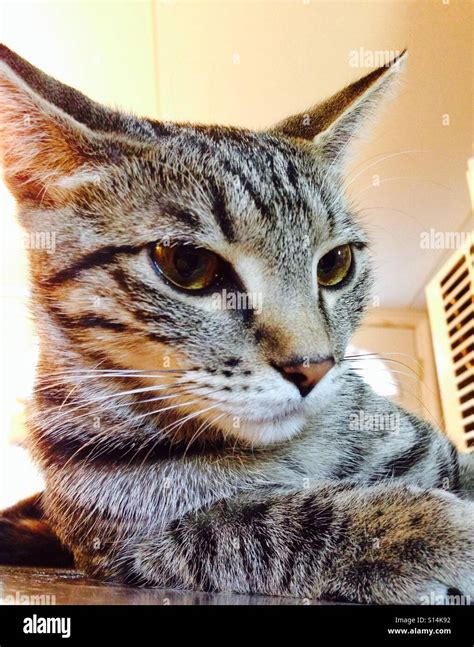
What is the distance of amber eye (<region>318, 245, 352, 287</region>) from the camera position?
64 cm

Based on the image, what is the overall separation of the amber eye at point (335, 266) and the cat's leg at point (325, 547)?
0.25 metres

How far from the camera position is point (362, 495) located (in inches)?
18.0

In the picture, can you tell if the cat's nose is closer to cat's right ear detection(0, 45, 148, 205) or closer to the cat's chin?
the cat's chin

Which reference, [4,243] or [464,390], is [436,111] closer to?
[464,390]

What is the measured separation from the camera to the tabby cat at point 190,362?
48cm

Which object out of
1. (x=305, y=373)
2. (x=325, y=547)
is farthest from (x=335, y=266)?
(x=325, y=547)

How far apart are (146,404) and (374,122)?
1.65 feet

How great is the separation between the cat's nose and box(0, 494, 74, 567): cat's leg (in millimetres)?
378

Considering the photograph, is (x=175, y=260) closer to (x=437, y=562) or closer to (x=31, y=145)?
(x=31, y=145)

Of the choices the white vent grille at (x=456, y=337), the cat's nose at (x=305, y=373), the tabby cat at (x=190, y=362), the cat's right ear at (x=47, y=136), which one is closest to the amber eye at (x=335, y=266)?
the tabby cat at (x=190, y=362)

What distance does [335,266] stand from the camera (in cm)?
65

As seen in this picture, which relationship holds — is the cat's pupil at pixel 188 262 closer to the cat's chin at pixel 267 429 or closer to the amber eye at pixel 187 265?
the amber eye at pixel 187 265

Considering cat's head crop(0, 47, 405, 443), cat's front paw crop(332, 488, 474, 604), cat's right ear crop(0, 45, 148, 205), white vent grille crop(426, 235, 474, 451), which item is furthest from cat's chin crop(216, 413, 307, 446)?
white vent grille crop(426, 235, 474, 451)
